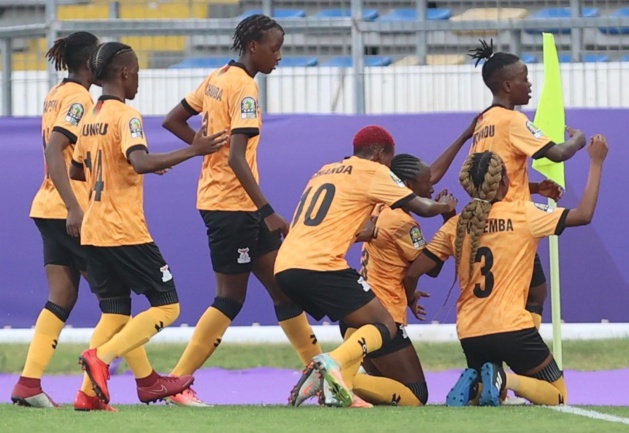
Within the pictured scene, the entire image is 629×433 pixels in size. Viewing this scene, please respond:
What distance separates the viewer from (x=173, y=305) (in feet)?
24.2

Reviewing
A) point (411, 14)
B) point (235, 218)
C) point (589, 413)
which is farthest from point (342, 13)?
point (589, 413)

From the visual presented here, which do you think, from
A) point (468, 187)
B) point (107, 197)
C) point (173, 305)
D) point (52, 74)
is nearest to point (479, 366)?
point (468, 187)

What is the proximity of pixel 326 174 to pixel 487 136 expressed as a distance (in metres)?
1.14

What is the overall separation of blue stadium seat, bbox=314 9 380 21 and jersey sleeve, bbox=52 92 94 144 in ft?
11.4

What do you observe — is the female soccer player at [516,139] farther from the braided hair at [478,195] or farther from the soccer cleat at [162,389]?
the soccer cleat at [162,389]

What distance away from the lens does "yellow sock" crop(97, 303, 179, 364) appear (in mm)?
7164

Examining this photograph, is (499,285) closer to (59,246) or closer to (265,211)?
(265,211)

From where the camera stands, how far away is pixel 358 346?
279 inches

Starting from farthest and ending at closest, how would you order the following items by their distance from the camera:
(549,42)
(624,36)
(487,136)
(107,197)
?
(624,36)
(549,42)
(487,136)
(107,197)

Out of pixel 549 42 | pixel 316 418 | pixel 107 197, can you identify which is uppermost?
pixel 549 42

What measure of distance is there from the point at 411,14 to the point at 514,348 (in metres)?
4.26

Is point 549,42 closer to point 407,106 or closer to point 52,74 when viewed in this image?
point 407,106

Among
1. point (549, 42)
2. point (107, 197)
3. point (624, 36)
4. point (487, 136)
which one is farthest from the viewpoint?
point (624, 36)

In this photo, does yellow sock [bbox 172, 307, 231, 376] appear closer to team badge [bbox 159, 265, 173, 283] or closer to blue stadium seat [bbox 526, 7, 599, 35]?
team badge [bbox 159, 265, 173, 283]
